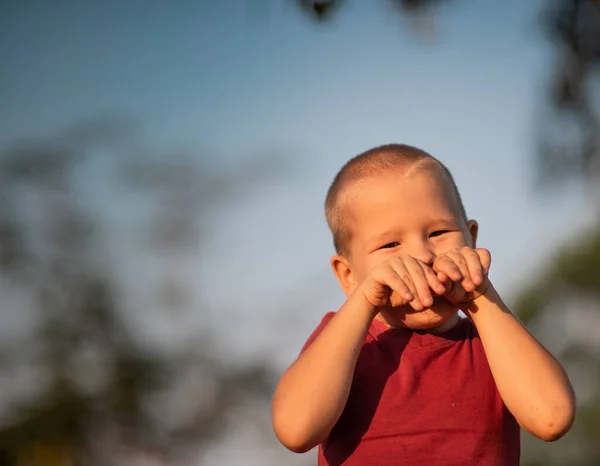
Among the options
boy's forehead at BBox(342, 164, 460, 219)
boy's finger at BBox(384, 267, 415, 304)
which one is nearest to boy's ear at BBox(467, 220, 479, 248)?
boy's forehead at BBox(342, 164, 460, 219)

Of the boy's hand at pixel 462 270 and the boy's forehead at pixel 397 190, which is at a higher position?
the boy's forehead at pixel 397 190

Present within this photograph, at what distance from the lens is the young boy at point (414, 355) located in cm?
231

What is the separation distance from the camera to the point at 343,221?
8.47ft

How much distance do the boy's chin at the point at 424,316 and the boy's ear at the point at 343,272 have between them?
15 cm

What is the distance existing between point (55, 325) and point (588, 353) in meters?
6.92

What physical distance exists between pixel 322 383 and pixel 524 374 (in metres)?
0.47

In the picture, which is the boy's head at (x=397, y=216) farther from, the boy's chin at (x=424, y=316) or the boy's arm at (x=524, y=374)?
the boy's arm at (x=524, y=374)

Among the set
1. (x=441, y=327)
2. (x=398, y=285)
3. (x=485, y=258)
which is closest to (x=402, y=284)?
(x=398, y=285)

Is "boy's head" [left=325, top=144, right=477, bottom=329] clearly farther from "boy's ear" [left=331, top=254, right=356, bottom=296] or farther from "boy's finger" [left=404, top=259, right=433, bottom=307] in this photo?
"boy's finger" [left=404, top=259, right=433, bottom=307]

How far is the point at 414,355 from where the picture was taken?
2.49 meters

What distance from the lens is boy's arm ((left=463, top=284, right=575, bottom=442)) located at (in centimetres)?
229

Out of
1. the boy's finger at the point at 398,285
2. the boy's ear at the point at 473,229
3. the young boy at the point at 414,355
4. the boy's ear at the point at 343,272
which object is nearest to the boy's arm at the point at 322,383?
the young boy at the point at 414,355

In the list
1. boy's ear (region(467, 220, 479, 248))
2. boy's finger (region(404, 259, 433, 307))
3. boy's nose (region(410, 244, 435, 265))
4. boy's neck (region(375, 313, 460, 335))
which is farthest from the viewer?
boy's ear (region(467, 220, 479, 248))

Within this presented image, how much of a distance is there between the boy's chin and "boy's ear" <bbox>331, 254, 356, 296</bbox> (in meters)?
0.15
